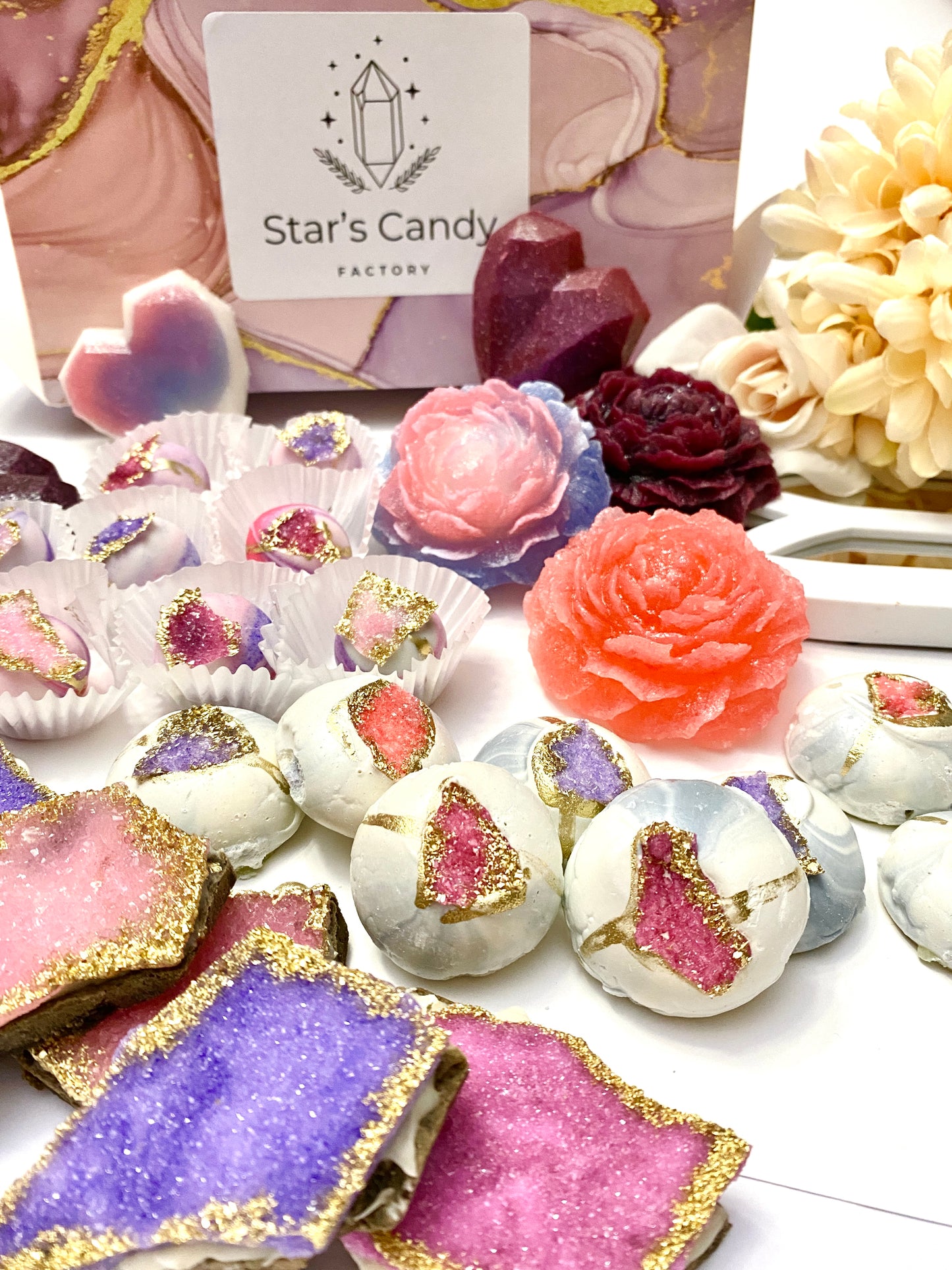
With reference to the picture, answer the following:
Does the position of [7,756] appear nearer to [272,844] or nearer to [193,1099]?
[272,844]

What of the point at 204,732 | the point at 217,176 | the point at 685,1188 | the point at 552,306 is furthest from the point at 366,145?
the point at 685,1188

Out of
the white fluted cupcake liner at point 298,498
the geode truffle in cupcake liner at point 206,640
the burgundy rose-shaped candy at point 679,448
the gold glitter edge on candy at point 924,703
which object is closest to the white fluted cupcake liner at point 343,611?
the geode truffle in cupcake liner at point 206,640

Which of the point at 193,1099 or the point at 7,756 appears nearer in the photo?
the point at 193,1099

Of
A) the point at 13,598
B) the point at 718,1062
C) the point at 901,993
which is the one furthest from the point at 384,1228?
the point at 13,598

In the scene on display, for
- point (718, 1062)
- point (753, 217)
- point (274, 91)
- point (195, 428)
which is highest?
point (274, 91)

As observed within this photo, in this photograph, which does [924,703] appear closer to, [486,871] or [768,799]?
[768,799]

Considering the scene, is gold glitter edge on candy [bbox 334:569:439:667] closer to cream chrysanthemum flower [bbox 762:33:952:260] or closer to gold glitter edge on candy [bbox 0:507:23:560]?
gold glitter edge on candy [bbox 0:507:23:560]

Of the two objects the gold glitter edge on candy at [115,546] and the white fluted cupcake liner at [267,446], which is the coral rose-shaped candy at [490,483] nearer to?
the white fluted cupcake liner at [267,446]
